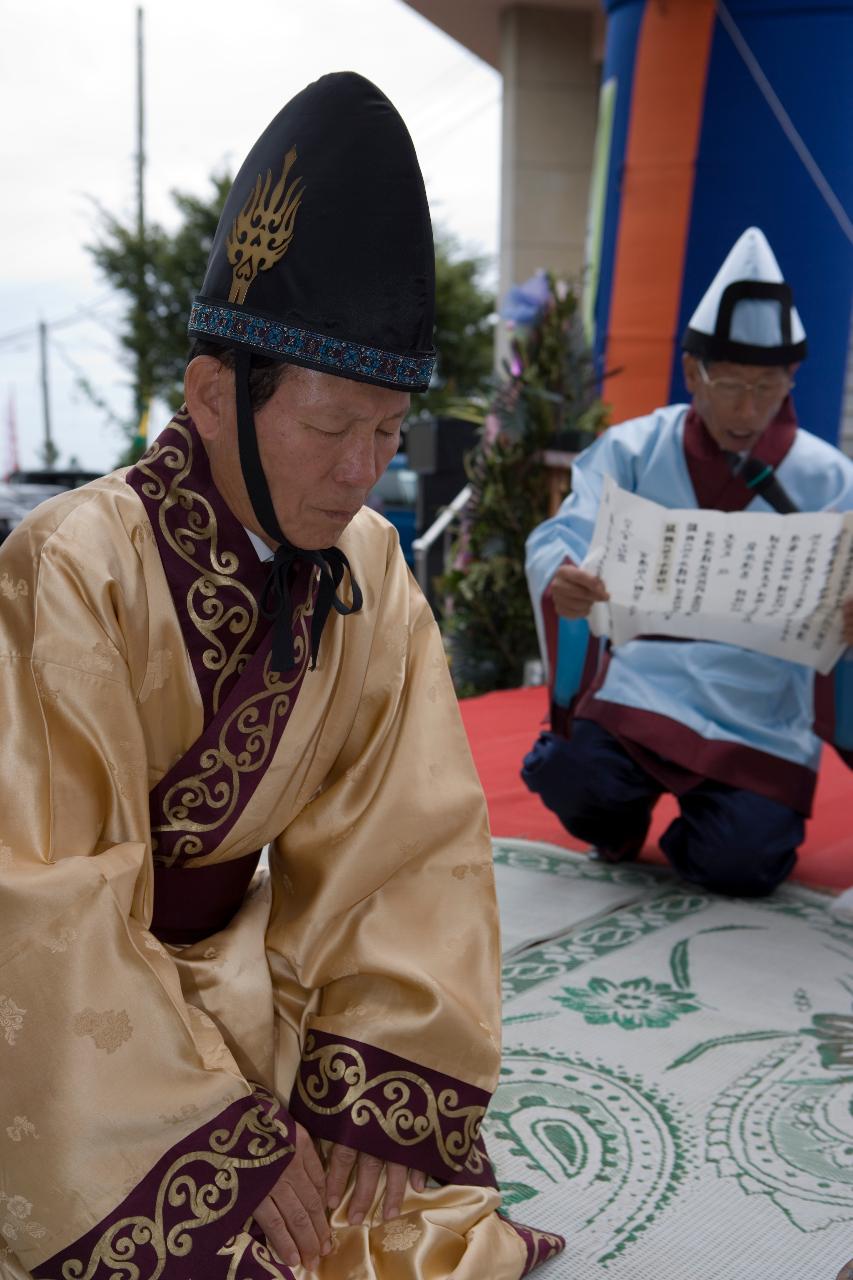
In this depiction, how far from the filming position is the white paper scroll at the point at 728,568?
100 inches

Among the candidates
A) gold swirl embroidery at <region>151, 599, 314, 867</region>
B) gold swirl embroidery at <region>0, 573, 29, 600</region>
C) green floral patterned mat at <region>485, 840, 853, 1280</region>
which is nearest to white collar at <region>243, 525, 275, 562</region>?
gold swirl embroidery at <region>151, 599, 314, 867</region>

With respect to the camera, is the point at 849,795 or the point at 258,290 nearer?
the point at 258,290

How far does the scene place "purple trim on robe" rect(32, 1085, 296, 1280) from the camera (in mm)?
1201

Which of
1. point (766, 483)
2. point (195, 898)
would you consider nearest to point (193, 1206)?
point (195, 898)

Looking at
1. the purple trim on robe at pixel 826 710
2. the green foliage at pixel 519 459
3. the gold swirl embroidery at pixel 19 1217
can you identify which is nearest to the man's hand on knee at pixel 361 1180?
the gold swirl embroidery at pixel 19 1217

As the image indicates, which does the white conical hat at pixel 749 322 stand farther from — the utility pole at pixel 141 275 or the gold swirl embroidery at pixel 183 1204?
the utility pole at pixel 141 275

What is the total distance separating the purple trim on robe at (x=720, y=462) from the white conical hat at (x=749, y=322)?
168 millimetres

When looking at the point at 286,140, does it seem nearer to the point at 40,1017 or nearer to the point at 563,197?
the point at 40,1017

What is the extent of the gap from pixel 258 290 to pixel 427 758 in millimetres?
609

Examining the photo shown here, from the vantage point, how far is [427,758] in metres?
1.63

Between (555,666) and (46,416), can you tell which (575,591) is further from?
(46,416)

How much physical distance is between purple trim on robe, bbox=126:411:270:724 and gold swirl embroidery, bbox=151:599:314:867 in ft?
0.11

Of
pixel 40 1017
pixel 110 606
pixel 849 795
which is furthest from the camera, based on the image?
pixel 849 795

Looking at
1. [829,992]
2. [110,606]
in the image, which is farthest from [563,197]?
[110,606]
